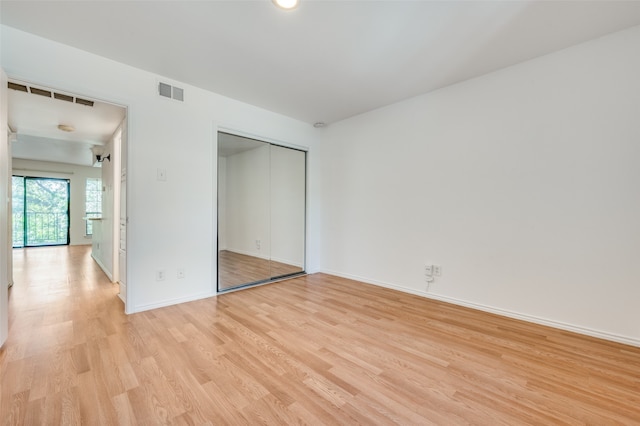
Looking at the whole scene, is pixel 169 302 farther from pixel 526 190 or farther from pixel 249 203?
pixel 526 190

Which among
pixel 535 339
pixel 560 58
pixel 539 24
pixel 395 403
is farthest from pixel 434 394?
pixel 560 58

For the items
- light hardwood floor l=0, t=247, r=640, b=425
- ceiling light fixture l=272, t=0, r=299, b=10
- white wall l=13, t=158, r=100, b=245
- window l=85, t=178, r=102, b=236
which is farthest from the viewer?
window l=85, t=178, r=102, b=236

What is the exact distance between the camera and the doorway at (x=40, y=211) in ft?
24.3

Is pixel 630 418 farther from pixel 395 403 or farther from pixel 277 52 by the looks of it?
pixel 277 52

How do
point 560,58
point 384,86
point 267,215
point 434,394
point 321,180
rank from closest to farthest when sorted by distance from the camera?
point 434,394 → point 560,58 → point 384,86 → point 267,215 → point 321,180

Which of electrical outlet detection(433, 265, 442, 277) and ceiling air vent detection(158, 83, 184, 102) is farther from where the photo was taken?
electrical outlet detection(433, 265, 442, 277)

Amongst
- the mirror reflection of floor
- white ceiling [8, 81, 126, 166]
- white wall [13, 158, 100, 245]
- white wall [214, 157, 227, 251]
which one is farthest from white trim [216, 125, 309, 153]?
white wall [13, 158, 100, 245]

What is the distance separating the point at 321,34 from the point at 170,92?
1.85 metres

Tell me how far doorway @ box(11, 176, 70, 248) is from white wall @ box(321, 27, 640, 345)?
9.66 m

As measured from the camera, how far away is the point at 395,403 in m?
1.48

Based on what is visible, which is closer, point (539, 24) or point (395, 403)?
point (395, 403)

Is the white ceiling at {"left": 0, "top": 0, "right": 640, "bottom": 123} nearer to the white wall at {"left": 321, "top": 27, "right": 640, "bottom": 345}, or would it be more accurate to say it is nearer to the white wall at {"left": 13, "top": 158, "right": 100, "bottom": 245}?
the white wall at {"left": 321, "top": 27, "right": 640, "bottom": 345}

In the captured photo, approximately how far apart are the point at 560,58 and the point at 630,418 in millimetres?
2804

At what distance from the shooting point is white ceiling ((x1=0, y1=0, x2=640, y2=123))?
1.94m
